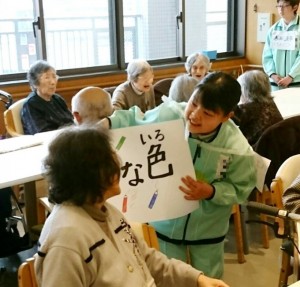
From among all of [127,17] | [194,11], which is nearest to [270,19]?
[194,11]

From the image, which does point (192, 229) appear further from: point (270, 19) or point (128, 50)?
point (270, 19)

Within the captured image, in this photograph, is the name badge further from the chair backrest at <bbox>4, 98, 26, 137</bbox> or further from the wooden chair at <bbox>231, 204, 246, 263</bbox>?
the chair backrest at <bbox>4, 98, 26, 137</bbox>

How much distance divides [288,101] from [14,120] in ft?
6.89

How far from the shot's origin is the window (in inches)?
174

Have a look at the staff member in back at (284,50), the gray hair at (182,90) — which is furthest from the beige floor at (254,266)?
the staff member in back at (284,50)

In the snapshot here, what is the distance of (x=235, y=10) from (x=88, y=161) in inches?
214

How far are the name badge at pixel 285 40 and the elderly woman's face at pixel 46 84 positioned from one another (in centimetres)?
219

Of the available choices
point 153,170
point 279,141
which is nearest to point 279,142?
point 279,141

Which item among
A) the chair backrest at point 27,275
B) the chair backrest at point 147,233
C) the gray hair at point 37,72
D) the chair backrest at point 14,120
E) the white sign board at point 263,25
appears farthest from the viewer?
the white sign board at point 263,25

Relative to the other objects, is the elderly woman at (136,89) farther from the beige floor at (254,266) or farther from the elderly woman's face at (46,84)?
the beige floor at (254,266)

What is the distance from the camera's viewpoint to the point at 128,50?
5188 millimetres

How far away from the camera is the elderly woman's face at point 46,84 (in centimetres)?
363

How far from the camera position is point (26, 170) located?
241 centimetres

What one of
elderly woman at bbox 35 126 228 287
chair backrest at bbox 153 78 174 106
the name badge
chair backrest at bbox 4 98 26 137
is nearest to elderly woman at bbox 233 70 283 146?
chair backrest at bbox 153 78 174 106
